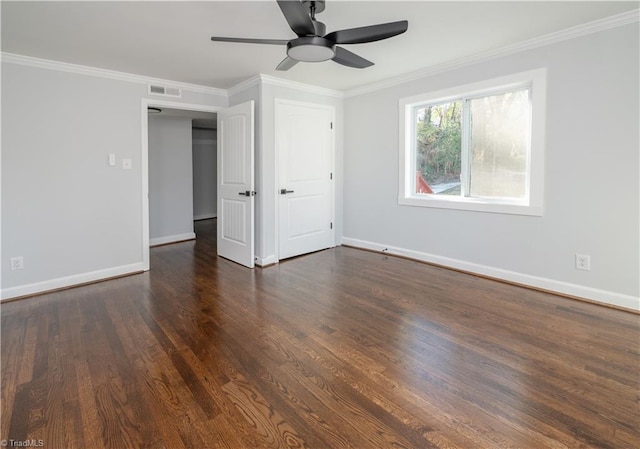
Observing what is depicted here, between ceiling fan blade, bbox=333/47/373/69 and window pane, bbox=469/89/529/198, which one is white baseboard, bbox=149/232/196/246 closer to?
ceiling fan blade, bbox=333/47/373/69

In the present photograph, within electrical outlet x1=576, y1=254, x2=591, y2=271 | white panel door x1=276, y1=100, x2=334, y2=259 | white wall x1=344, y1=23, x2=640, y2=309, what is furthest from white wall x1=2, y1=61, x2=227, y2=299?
electrical outlet x1=576, y1=254, x2=591, y2=271

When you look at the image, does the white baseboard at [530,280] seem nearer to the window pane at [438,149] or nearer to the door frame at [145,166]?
the window pane at [438,149]

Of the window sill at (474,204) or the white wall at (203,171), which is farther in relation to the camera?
the white wall at (203,171)

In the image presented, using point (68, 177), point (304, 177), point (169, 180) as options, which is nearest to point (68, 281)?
point (68, 177)

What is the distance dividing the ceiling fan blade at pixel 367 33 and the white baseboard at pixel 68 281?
3519mm

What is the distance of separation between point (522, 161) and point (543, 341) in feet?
6.49

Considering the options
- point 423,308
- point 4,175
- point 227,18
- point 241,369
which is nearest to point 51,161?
point 4,175

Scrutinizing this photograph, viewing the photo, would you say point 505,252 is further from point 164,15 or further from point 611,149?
point 164,15

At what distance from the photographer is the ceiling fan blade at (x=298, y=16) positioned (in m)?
1.96

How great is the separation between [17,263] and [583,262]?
5.47 meters

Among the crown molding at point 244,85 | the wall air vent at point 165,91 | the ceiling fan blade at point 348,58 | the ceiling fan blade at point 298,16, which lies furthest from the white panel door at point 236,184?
the ceiling fan blade at point 298,16

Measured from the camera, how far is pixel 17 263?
3459 millimetres

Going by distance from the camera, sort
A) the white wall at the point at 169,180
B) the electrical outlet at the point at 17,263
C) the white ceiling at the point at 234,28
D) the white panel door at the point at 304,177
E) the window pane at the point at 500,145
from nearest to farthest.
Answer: the white ceiling at the point at 234,28 → the electrical outlet at the point at 17,263 → the window pane at the point at 500,145 → the white panel door at the point at 304,177 → the white wall at the point at 169,180

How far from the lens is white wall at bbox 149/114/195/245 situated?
582 cm
